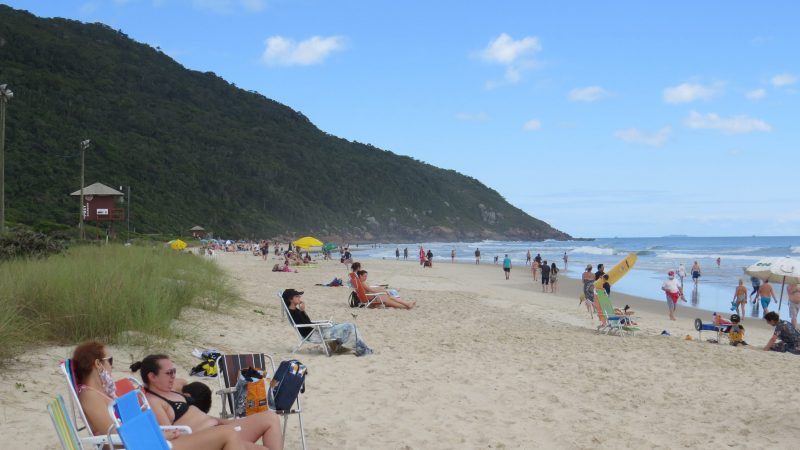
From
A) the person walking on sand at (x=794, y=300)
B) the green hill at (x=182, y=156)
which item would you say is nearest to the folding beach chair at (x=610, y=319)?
the person walking on sand at (x=794, y=300)

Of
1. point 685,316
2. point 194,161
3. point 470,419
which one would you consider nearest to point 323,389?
point 470,419

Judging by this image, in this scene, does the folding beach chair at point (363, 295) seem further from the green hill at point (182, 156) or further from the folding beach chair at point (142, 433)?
the green hill at point (182, 156)

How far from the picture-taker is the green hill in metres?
54.3

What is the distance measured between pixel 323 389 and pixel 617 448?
255 cm

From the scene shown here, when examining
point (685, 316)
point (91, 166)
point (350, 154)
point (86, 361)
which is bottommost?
point (685, 316)

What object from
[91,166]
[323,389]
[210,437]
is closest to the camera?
[210,437]

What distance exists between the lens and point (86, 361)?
11.3 ft

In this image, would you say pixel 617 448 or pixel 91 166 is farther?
pixel 91 166

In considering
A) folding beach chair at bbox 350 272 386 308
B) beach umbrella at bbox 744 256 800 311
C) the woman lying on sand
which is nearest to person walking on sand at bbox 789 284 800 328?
beach umbrella at bbox 744 256 800 311

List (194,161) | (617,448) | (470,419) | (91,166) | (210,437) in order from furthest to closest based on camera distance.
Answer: (194,161) → (91,166) → (470,419) → (617,448) → (210,437)

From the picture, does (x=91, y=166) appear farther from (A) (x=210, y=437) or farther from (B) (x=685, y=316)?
(A) (x=210, y=437)

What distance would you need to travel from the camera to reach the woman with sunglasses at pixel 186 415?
385 cm

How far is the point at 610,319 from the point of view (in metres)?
10.2

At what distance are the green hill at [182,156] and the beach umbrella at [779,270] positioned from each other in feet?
97.7
